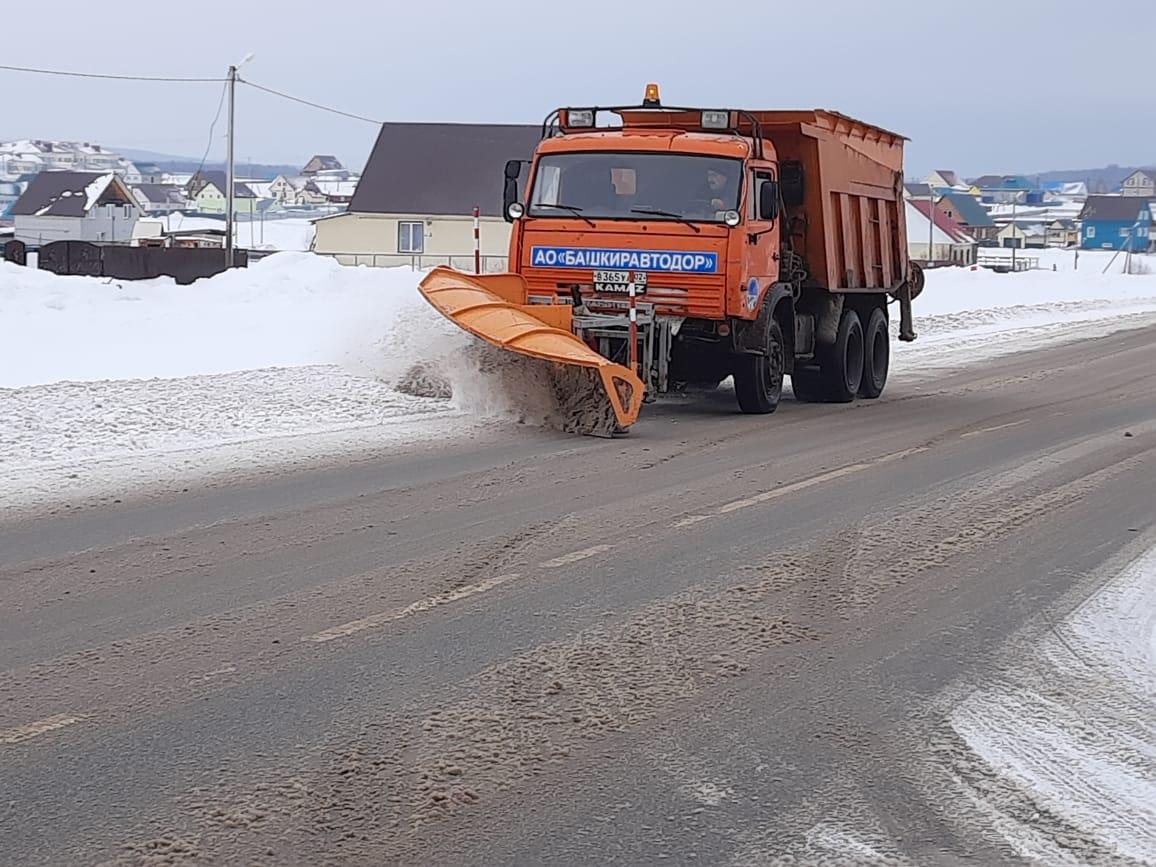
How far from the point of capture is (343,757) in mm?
4727

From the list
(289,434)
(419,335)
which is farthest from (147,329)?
(289,434)

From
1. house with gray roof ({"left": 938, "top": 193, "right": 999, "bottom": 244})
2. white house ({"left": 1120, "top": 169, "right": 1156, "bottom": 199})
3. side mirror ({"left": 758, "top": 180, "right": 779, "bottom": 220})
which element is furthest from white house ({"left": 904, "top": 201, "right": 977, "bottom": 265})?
white house ({"left": 1120, "top": 169, "right": 1156, "bottom": 199})

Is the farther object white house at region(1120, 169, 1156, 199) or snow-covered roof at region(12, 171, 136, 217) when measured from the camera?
white house at region(1120, 169, 1156, 199)

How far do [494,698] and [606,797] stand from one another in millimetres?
981

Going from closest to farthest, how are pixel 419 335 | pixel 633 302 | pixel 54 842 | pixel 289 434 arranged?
pixel 54 842 < pixel 289 434 < pixel 633 302 < pixel 419 335

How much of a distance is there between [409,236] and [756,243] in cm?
4653

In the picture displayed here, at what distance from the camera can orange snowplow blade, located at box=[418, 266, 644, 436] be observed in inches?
469

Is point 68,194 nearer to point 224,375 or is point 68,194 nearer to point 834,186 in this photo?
point 224,375

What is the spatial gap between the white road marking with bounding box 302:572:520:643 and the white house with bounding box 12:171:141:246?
68.7 metres

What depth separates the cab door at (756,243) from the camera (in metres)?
13.1

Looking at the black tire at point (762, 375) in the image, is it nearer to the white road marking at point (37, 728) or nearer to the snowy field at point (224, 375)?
the snowy field at point (224, 375)

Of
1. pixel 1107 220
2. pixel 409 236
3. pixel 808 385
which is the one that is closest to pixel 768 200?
pixel 808 385

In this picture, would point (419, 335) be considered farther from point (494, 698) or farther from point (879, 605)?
point (494, 698)

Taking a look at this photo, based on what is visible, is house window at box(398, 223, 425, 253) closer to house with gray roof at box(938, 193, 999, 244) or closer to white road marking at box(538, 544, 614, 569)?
white road marking at box(538, 544, 614, 569)
